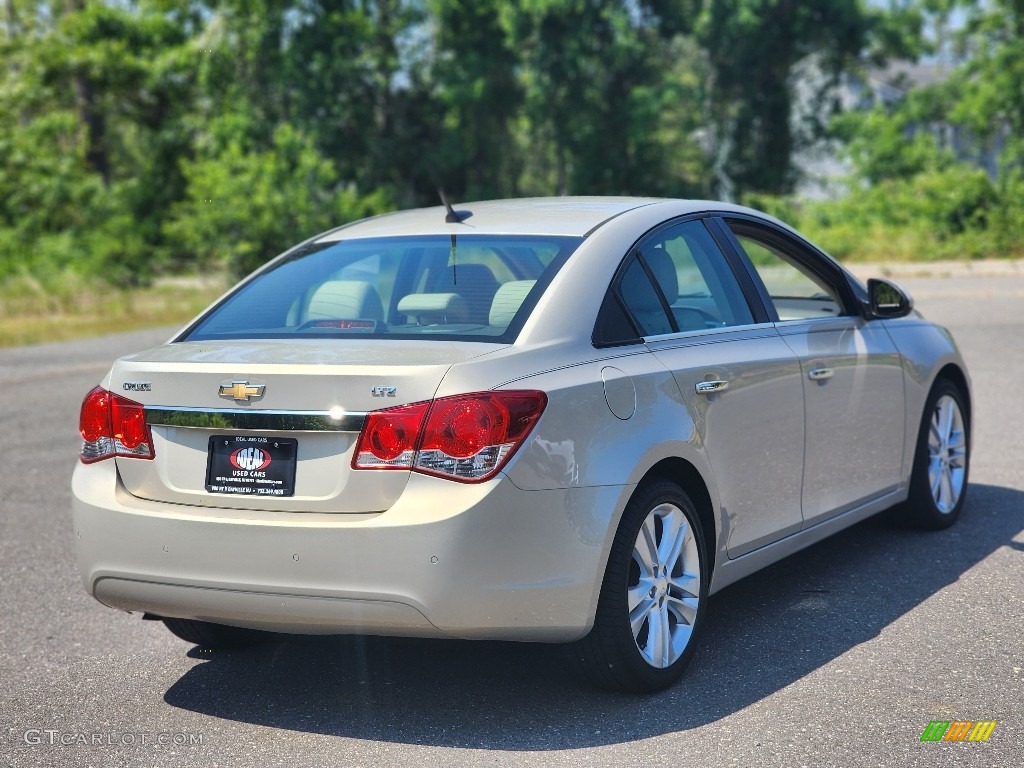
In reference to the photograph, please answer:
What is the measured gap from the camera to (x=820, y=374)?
17.7 feet

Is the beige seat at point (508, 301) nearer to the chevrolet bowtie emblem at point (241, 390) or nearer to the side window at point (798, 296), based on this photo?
the chevrolet bowtie emblem at point (241, 390)

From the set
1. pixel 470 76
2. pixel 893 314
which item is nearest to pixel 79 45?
pixel 470 76

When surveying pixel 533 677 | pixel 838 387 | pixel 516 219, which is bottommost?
pixel 533 677

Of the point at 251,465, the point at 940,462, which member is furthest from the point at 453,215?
the point at 940,462

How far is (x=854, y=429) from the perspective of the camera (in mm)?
5648

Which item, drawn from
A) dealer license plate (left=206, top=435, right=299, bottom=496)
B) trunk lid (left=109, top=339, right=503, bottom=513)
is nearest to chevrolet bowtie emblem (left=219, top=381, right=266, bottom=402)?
trunk lid (left=109, top=339, right=503, bottom=513)

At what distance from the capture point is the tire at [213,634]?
487 centimetres

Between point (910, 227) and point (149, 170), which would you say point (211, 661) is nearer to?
point (910, 227)

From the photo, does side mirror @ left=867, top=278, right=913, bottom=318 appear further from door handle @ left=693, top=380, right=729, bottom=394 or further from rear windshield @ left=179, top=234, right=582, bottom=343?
rear windshield @ left=179, top=234, right=582, bottom=343

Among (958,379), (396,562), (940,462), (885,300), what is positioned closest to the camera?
(396,562)

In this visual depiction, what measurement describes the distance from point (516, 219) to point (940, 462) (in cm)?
277

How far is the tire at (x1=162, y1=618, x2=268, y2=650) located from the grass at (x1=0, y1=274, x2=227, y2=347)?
54.4 feet

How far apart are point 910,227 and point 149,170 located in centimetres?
2402

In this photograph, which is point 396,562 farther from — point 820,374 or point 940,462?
point 940,462
